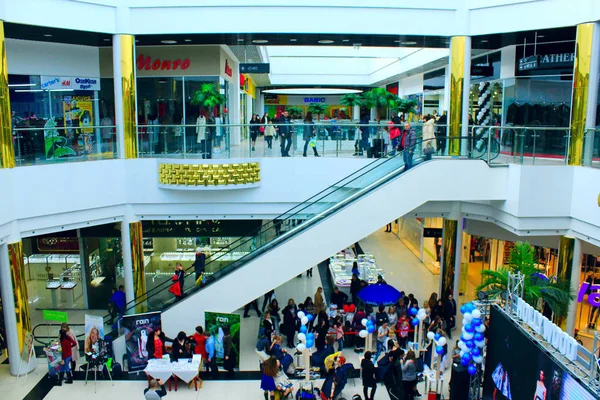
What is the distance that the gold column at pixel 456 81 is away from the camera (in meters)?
16.2

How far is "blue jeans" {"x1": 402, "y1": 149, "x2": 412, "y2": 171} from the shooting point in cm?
1479

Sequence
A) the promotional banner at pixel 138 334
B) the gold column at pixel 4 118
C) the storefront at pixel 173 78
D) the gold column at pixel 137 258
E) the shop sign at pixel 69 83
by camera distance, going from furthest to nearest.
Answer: the storefront at pixel 173 78 → the shop sign at pixel 69 83 → the gold column at pixel 137 258 → the promotional banner at pixel 138 334 → the gold column at pixel 4 118

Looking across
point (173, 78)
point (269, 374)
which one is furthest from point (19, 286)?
point (173, 78)

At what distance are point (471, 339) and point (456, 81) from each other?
7.95 metres

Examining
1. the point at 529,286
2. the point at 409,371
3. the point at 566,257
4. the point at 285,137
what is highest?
the point at 285,137

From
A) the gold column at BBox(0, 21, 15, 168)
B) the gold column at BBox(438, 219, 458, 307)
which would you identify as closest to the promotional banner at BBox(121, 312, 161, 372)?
the gold column at BBox(0, 21, 15, 168)

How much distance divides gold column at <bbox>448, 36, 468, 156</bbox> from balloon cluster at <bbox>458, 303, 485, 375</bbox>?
21.9 feet

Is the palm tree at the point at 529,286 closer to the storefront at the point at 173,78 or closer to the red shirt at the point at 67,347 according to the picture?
the red shirt at the point at 67,347

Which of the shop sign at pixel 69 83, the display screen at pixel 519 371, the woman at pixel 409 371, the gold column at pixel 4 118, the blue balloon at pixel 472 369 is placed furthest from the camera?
the shop sign at pixel 69 83

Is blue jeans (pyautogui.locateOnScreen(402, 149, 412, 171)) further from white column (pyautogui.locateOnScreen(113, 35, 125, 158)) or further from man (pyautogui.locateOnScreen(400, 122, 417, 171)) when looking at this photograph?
white column (pyautogui.locateOnScreen(113, 35, 125, 158))

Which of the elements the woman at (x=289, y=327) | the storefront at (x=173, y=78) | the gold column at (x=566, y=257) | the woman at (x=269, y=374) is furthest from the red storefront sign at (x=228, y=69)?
the gold column at (x=566, y=257)

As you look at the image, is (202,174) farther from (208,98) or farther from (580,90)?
(580,90)

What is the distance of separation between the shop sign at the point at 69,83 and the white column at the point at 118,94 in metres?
3.89

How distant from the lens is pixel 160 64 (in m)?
20.1
